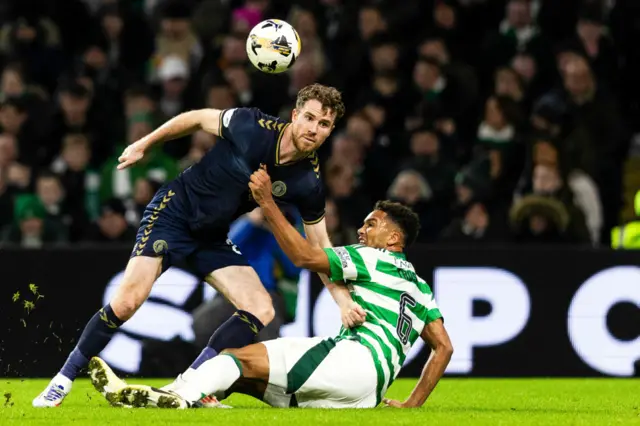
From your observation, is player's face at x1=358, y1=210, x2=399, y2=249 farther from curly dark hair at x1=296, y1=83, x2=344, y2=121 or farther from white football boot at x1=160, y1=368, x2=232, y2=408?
white football boot at x1=160, y1=368, x2=232, y2=408

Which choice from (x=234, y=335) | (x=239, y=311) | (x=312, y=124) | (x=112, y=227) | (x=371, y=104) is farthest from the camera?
(x=371, y=104)

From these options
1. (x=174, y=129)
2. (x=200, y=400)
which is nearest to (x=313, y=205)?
(x=174, y=129)

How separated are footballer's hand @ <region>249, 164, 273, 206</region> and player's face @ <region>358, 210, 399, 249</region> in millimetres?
767

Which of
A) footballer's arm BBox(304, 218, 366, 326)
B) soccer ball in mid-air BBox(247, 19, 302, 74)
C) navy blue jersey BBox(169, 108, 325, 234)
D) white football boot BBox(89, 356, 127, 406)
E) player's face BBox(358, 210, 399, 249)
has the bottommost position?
white football boot BBox(89, 356, 127, 406)

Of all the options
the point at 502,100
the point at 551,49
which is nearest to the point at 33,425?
the point at 502,100

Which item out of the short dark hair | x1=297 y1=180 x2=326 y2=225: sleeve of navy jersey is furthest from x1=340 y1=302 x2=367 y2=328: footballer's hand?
x1=297 y1=180 x2=326 y2=225: sleeve of navy jersey

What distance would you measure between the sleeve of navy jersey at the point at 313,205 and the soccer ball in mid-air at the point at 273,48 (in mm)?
894

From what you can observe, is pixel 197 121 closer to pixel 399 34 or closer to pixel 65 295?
pixel 65 295

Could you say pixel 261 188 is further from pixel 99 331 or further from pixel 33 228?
pixel 33 228

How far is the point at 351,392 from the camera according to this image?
8570mm

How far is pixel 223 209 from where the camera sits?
361 inches

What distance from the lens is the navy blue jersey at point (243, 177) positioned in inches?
359

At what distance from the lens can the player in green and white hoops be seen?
840cm

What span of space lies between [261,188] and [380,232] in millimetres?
866
